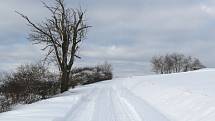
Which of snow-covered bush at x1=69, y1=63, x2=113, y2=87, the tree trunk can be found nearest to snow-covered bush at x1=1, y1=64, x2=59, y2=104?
the tree trunk

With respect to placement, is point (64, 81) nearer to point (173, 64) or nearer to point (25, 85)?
point (25, 85)

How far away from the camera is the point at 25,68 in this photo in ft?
107

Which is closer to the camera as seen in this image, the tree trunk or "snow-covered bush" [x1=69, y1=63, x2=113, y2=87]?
the tree trunk

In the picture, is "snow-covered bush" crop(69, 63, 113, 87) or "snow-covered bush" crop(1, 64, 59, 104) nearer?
"snow-covered bush" crop(1, 64, 59, 104)

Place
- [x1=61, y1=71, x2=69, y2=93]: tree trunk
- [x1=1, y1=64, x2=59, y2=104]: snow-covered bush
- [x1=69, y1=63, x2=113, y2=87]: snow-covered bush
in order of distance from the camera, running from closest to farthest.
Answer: [x1=1, y1=64, x2=59, y2=104]: snow-covered bush < [x1=61, y1=71, x2=69, y2=93]: tree trunk < [x1=69, y1=63, x2=113, y2=87]: snow-covered bush

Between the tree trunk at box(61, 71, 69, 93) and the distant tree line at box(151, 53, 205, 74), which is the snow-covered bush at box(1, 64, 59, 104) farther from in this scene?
the distant tree line at box(151, 53, 205, 74)

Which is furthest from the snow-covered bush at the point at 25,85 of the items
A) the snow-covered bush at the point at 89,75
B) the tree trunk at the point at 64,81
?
the snow-covered bush at the point at 89,75

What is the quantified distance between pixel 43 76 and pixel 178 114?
68.7ft

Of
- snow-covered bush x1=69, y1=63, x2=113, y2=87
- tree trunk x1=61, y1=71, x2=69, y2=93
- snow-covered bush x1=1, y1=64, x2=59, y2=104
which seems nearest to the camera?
snow-covered bush x1=1, y1=64, x2=59, y2=104

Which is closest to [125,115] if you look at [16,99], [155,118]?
[155,118]

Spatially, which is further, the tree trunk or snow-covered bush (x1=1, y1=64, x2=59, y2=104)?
the tree trunk

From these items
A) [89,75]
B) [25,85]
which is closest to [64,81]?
[25,85]

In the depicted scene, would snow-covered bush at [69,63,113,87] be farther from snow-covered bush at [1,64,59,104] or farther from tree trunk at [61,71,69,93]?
snow-covered bush at [1,64,59,104]

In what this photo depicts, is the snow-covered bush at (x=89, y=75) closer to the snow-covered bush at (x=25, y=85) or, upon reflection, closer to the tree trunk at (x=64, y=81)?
the tree trunk at (x=64, y=81)
